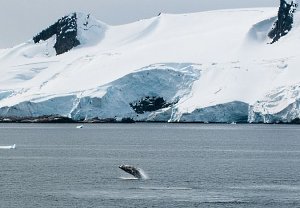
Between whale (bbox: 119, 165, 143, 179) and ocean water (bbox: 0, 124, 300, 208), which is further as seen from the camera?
whale (bbox: 119, 165, 143, 179)

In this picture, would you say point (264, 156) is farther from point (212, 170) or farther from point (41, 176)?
point (41, 176)

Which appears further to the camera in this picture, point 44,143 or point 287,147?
point 44,143

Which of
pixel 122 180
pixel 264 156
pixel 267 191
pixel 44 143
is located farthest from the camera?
pixel 44 143

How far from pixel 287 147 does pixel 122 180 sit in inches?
2247

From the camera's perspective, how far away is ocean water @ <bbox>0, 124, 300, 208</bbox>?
2707 inches

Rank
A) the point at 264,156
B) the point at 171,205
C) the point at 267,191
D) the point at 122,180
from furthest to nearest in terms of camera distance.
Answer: the point at 264,156 < the point at 122,180 < the point at 267,191 < the point at 171,205

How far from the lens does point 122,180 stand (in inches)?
3243

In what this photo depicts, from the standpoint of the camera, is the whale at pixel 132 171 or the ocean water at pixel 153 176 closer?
the ocean water at pixel 153 176

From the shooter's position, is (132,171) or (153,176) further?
(153,176)

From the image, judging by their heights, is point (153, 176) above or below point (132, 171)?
below

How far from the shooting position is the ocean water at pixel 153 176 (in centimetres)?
6875

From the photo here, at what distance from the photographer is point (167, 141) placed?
155000 mm

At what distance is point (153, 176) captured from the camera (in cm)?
8606

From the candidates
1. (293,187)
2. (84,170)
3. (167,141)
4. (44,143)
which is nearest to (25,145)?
(44,143)
